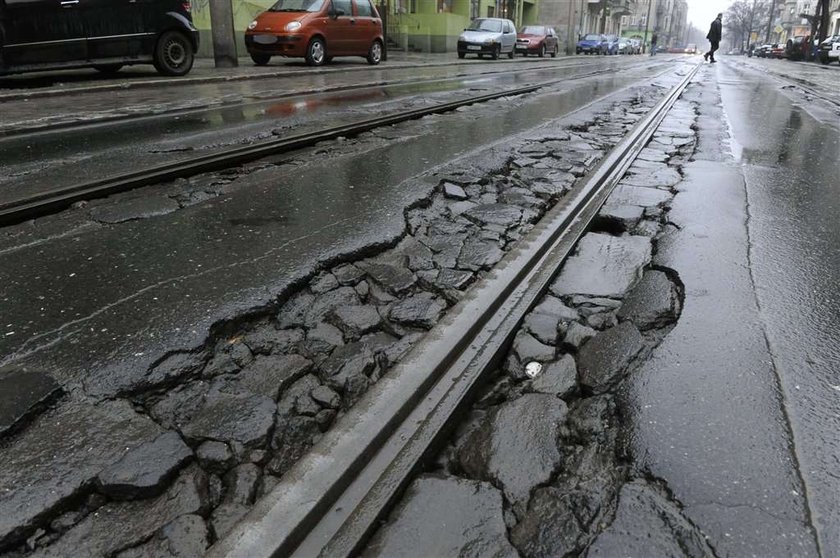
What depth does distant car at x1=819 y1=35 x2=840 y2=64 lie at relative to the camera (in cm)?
3531

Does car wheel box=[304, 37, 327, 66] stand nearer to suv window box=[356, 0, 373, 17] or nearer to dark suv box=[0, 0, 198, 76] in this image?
suv window box=[356, 0, 373, 17]

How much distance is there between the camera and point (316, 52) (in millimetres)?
15828

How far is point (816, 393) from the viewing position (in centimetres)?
214

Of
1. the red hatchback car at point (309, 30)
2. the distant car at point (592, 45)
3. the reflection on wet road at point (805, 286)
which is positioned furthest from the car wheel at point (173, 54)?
the distant car at point (592, 45)

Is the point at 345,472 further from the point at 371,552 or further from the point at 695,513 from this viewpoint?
the point at 695,513

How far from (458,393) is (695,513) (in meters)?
0.80

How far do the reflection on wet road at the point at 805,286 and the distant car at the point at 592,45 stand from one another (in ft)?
137

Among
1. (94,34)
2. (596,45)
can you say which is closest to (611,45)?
(596,45)

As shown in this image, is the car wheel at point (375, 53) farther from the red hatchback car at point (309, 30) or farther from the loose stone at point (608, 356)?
the loose stone at point (608, 356)

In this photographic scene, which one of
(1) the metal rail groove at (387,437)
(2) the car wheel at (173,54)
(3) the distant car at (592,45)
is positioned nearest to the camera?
(1) the metal rail groove at (387,437)

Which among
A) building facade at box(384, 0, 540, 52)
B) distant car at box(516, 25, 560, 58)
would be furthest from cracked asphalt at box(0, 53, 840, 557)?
distant car at box(516, 25, 560, 58)

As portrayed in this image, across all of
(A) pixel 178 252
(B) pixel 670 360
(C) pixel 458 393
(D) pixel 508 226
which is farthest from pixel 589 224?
(A) pixel 178 252

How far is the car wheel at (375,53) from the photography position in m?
17.9

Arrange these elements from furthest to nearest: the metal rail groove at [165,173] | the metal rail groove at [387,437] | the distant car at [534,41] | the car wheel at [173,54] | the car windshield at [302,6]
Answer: the distant car at [534,41]
the car windshield at [302,6]
the car wheel at [173,54]
the metal rail groove at [165,173]
the metal rail groove at [387,437]
